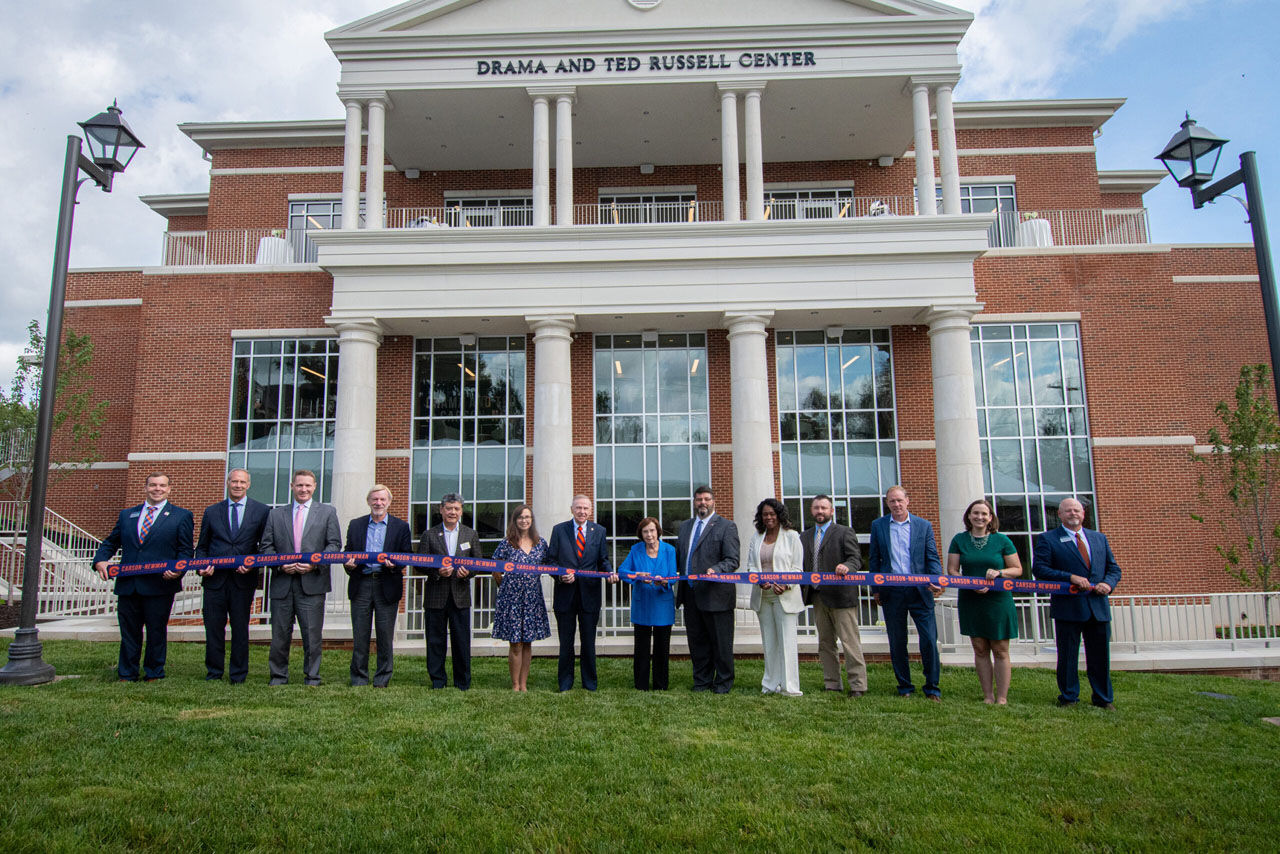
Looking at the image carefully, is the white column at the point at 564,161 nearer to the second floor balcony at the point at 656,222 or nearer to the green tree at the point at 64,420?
the second floor balcony at the point at 656,222

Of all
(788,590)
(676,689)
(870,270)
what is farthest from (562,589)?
(870,270)

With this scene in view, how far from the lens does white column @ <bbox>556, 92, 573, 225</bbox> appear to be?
15680 millimetres

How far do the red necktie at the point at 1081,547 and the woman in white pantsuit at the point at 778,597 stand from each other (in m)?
2.56

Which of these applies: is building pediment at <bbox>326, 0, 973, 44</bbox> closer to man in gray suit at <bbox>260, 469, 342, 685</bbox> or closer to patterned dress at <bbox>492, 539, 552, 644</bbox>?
man in gray suit at <bbox>260, 469, 342, 685</bbox>

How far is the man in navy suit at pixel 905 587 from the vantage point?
7777 mm

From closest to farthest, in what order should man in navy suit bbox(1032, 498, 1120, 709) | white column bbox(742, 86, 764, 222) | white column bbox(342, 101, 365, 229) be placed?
1. man in navy suit bbox(1032, 498, 1120, 709)
2. white column bbox(742, 86, 764, 222)
3. white column bbox(342, 101, 365, 229)

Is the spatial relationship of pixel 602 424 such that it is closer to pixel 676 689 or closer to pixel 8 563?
pixel 676 689

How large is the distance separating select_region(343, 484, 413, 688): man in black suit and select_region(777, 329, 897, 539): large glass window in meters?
10.5

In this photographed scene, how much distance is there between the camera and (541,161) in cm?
1586

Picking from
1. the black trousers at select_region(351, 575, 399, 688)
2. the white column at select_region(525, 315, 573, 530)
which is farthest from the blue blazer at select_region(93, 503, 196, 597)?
the white column at select_region(525, 315, 573, 530)

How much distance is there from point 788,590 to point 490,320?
9.87m

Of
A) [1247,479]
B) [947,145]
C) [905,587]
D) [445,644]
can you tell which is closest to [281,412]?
[445,644]

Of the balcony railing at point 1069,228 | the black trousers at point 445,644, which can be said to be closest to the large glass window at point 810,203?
the balcony railing at point 1069,228

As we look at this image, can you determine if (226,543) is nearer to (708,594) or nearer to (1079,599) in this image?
A: (708,594)
